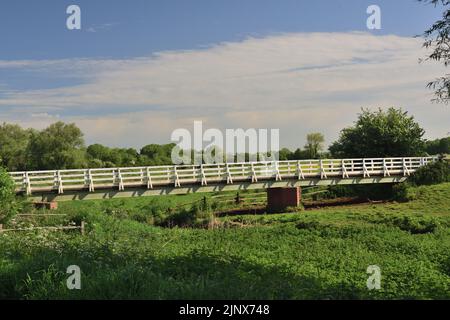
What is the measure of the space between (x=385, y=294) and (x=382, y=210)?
711 inches

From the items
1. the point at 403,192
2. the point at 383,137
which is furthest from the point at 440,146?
the point at 403,192

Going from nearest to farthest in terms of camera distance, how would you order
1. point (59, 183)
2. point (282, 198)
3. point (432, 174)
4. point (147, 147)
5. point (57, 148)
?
point (59, 183) → point (282, 198) → point (432, 174) → point (57, 148) → point (147, 147)

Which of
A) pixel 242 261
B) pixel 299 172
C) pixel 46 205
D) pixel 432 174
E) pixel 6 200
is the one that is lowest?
pixel 242 261

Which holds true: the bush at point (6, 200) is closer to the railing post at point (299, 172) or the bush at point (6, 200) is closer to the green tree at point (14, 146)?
the railing post at point (299, 172)

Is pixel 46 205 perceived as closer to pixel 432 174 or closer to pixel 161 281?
pixel 161 281

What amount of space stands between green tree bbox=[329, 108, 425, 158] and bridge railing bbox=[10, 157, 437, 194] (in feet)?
6.02

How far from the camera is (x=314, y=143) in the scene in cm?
6769

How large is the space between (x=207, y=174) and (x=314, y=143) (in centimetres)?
3867

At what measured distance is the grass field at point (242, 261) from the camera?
991cm

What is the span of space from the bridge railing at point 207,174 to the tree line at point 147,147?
7.42 ft

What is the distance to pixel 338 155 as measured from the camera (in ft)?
146

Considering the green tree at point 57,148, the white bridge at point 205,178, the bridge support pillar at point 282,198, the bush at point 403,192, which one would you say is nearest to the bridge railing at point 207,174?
the white bridge at point 205,178
